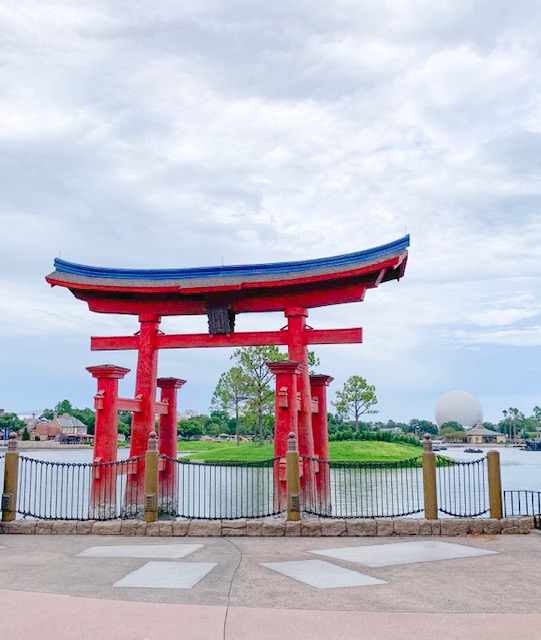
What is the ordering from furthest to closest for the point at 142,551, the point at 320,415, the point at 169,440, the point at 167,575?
the point at 169,440
the point at 320,415
the point at 142,551
the point at 167,575

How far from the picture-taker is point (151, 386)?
54.6ft

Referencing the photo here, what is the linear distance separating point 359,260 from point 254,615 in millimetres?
10754

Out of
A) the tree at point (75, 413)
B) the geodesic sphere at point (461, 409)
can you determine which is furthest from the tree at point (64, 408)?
the geodesic sphere at point (461, 409)

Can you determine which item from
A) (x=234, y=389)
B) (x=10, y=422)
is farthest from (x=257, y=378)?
(x=10, y=422)

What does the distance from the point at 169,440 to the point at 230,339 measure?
4015 mm

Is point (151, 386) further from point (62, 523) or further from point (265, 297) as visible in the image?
point (62, 523)

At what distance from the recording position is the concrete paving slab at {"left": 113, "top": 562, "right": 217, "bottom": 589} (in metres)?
7.08

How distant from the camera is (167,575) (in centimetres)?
765

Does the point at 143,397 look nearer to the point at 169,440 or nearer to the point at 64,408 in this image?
the point at 169,440

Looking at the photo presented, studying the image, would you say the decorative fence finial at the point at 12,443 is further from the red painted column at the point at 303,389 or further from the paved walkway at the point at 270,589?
the red painted column at the point at 303,389

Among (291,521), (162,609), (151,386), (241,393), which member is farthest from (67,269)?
(241,393)

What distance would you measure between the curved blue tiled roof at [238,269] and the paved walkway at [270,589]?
7.28 m

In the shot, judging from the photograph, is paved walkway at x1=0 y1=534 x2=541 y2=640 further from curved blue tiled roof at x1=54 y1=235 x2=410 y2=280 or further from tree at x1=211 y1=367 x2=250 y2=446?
tree at x1=211 y1=367 x2=250 y2=446

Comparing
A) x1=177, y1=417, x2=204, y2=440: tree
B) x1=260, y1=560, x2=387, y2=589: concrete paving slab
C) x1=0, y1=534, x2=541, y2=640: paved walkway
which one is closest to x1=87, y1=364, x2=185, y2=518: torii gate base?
x1=0, y1=534, x2=541, y2=640: paved walkway
